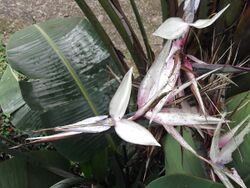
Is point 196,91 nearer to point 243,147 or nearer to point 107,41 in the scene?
point 243,147

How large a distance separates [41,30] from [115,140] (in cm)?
30

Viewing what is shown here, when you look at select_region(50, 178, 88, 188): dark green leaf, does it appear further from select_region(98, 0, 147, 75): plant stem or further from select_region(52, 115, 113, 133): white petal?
select_region(52, 115, 113, 133): white petal

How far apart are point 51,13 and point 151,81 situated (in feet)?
4.31

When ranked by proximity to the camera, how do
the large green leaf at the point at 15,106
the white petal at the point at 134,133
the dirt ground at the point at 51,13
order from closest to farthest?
the white petal at the point at 134,133
the large green leaf at the point at 15,106
the dirt ground at the point at 51,13

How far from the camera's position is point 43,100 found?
114cm

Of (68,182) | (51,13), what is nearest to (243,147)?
(68,182)

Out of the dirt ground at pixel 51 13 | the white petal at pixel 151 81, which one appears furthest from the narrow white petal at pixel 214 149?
the dirt ground at pixel 51 13

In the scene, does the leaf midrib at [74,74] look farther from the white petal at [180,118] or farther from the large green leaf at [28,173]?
the white petal at [180,118]

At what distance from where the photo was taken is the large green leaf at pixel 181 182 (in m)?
0.85

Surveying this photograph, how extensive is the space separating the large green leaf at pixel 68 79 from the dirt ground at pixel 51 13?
0.84 m

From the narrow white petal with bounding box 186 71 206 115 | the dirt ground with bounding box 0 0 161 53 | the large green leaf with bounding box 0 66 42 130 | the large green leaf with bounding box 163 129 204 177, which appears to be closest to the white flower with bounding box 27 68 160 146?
the narrow white petal with bounding box 186 71 206 115

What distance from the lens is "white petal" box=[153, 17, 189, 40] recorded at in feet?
2.72

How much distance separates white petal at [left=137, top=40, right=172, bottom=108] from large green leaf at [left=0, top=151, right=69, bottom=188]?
42 centimetres

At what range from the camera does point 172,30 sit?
837 millimetres
